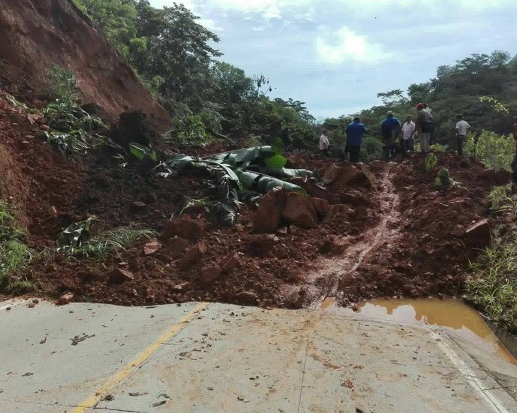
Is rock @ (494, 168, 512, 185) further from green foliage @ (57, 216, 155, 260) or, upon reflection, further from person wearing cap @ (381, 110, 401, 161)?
green foliage @ (57, 216, 155, 260)

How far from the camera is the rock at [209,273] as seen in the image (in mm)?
7137

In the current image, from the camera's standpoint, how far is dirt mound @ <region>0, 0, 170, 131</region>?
13523 millimetres

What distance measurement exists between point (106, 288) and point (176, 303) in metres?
1.04

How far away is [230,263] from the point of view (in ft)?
24.0

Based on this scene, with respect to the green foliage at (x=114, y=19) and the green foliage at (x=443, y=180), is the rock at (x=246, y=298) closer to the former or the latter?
the green foliage at (x=443, y=180)

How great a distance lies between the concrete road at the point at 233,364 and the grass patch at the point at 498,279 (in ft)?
3.33

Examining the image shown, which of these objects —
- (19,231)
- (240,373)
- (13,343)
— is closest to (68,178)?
(19,231)

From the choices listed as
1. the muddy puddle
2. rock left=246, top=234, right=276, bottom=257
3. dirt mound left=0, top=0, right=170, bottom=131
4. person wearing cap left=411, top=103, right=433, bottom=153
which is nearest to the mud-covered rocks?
person wearing cap left=411, top=103, right=433, bottom=153

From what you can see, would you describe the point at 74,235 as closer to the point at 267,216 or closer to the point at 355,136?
the point at 267,216

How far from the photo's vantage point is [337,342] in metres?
5.39

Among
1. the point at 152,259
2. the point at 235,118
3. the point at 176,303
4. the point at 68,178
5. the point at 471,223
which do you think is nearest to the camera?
the point at 176,303

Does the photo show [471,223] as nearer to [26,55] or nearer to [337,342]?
[337,342]

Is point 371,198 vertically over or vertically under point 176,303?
over

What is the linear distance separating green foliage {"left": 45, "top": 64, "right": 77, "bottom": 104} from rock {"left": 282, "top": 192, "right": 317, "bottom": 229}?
6.47 m
